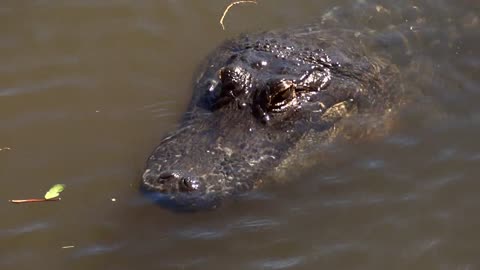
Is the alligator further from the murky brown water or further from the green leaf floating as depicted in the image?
the green leaf floating

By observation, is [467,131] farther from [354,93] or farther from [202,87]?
[202,87]

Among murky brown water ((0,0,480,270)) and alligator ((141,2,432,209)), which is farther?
alligator ((141,2,432,209))

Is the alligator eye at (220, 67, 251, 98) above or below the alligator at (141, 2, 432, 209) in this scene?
above

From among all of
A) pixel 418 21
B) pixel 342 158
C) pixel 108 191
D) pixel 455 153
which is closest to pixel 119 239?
pixel 108 191

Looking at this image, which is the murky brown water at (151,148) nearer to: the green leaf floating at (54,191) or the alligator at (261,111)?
the green leaf floating at (54,191)

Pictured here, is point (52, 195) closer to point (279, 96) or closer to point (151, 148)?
point (151, 148)

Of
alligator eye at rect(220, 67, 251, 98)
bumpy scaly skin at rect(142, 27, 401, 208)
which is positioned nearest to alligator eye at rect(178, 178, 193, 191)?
bumpy scaly skin at rect(142, 27, 401, 208)
